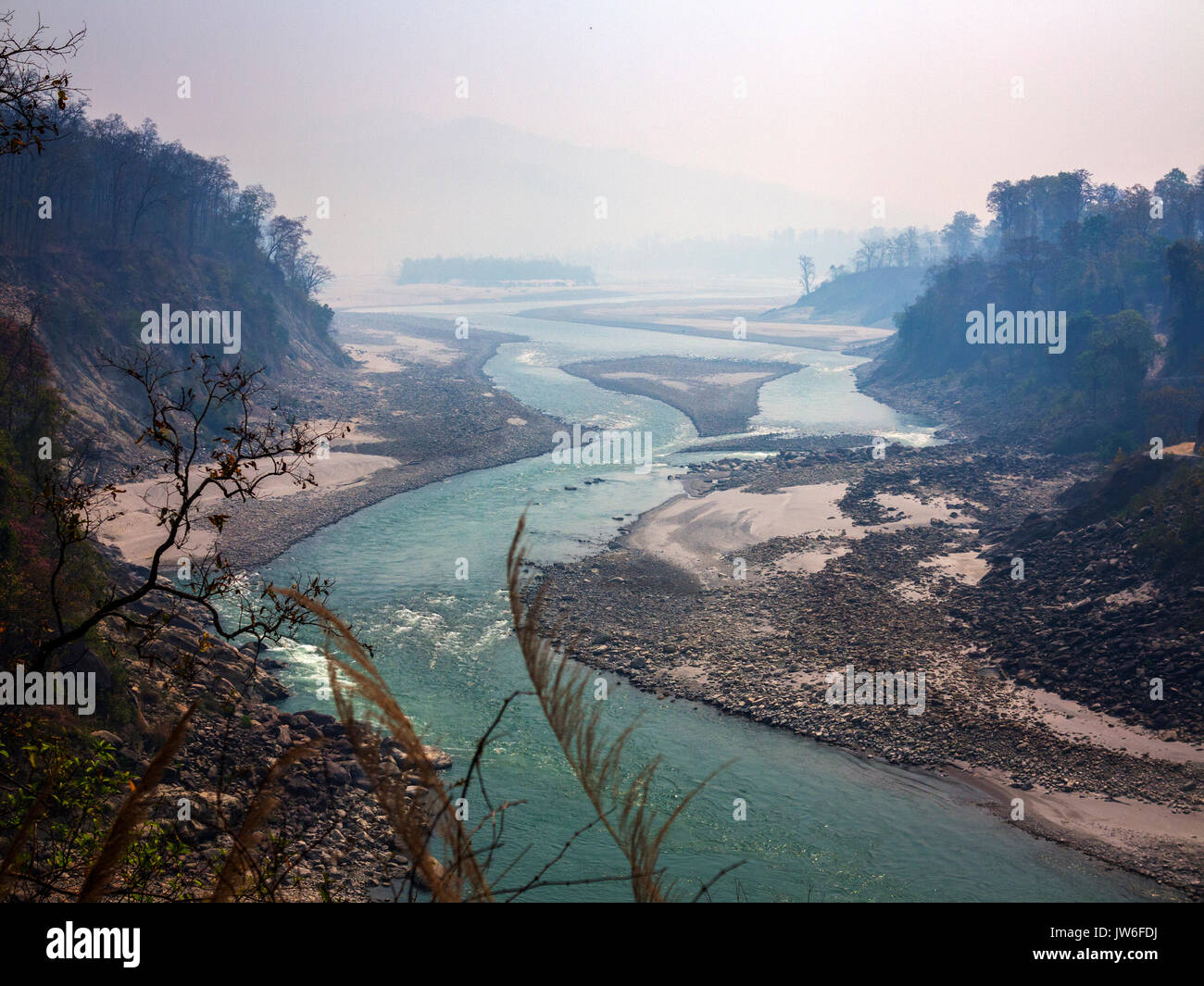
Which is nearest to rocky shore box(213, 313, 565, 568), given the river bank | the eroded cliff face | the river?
the river bank

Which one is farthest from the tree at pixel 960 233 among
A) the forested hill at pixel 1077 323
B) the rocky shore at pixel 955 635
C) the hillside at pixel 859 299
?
the rocky shore at pixel 955 635

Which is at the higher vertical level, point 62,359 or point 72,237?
point 72,237

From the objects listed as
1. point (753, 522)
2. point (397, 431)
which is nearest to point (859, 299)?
point (397, 431)

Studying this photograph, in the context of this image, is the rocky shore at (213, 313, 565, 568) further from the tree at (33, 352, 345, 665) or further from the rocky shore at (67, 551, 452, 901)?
the rocky shore at (67, 551, 452, 901)
